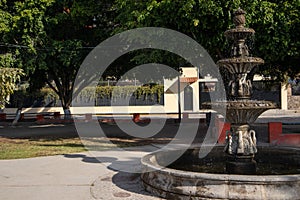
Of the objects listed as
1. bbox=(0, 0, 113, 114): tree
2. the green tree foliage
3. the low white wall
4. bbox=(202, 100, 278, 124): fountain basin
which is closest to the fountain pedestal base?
bbox=(202, 100, 278, 124): fountain basin

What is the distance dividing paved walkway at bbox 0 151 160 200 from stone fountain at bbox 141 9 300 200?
1.95 feet

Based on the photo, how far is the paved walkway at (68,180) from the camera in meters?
7.50

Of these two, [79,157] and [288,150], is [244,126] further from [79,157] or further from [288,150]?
[79,157]

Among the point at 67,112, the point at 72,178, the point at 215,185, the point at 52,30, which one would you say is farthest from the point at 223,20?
the point at 67,112

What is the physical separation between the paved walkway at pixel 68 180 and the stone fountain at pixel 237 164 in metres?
0.59

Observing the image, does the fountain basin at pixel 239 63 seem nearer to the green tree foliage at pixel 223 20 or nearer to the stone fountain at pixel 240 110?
the stone fountain at pixel 240 110

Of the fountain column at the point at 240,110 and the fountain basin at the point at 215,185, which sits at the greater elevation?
the fountain column at the point at 240,110

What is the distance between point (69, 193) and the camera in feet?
25.1

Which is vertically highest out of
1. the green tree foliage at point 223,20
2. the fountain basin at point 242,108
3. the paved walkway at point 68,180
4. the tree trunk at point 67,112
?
the green tree foliage at point 223,20

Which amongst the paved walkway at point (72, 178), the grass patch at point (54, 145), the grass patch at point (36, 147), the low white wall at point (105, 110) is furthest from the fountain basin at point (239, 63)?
the low white wall at point (105, 110)

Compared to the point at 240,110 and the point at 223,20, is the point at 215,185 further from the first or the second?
the point at 223,20

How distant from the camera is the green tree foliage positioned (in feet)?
40.5

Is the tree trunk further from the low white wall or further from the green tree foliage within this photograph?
the green tree foliage

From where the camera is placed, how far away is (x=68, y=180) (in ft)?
29.0
